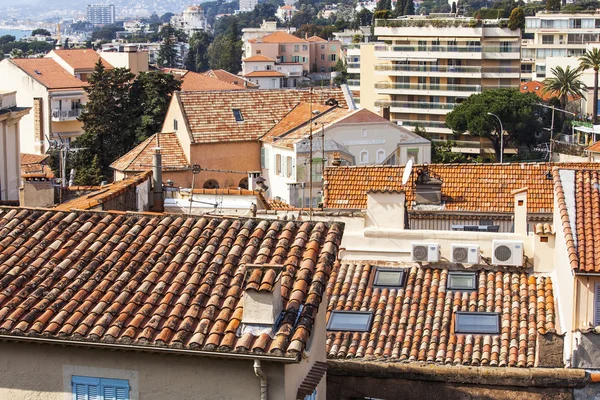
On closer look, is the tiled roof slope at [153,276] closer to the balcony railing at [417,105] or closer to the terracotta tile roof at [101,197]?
the terracotta tile roof at [101,197]

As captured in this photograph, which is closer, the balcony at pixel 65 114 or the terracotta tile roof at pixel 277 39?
the balcony at pixel 65 114

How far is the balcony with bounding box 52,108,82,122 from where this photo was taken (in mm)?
86375

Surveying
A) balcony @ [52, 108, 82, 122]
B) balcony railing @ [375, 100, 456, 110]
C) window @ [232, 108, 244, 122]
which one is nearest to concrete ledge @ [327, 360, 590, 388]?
window @ [232, 108, 244, 122]

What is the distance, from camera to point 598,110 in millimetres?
83125

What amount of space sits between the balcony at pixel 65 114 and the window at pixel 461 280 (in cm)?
7003

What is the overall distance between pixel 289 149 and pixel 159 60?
124428 millimetres

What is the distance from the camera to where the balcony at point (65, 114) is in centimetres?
8638

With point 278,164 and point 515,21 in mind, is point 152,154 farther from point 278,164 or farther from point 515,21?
point 515,21

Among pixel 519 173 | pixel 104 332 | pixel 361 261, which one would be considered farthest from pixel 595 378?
pixel 519 173

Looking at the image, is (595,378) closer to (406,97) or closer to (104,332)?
(104,332)

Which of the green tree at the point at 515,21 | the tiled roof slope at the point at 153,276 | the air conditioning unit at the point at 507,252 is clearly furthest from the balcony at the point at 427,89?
the tiled roof slope at the point at 153,276

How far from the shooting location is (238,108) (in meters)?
46.8

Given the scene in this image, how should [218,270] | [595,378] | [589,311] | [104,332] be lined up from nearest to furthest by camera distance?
[104,332] < [218,270] < [595,378] < [589,311]

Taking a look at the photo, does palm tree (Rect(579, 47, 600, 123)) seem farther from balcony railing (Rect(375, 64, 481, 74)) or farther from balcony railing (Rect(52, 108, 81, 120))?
balcony railing (Rect(52, 108, 81, 120))
